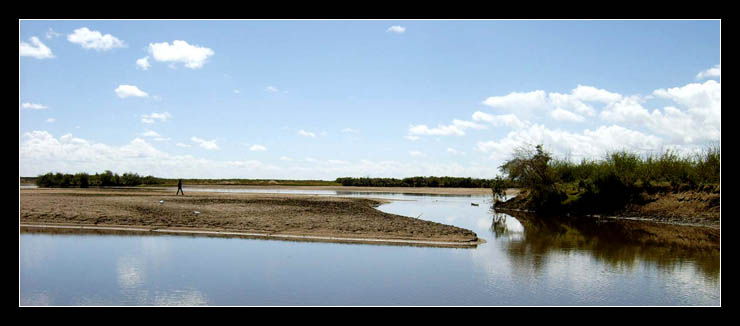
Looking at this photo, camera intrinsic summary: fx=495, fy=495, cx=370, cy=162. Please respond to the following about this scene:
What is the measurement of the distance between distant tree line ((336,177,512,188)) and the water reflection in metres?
56.6

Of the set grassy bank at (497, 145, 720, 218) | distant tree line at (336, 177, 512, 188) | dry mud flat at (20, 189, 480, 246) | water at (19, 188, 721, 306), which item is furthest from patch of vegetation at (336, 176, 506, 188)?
water at (19, 188, 721, 306)

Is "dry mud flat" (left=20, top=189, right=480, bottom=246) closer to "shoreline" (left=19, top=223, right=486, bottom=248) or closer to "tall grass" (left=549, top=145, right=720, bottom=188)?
"shoreline" (left=19, top=223, right=486, bottom=248)

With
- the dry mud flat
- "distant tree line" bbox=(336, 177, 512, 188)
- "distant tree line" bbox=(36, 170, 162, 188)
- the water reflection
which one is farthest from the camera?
"distant tree line" bbox=(336, 177, 512, 188)

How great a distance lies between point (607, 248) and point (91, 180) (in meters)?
63.0

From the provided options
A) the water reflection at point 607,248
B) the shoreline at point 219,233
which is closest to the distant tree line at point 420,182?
the water reflection at point 607,248

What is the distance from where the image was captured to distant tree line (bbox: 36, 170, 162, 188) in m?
54.4

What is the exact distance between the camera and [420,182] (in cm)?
8256

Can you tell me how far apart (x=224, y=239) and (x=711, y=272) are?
1336cm

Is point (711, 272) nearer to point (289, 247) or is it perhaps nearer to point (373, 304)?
point (373, 304)

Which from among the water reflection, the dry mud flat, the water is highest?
the dry mud flat

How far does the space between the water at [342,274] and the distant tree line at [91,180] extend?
45626mm

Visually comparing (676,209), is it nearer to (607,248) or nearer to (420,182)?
(607,248)

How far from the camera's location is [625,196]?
30.8 meters
